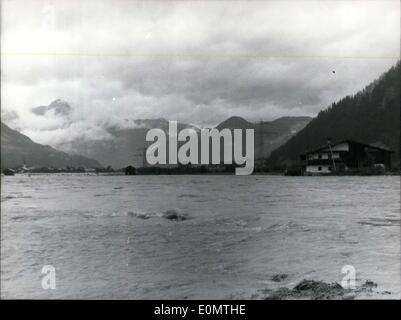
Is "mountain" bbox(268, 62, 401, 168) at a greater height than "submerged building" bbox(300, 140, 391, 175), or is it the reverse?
"mountain" bbox(268, 62, 401, 168)

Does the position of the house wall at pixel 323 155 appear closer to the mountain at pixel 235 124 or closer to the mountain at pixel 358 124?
the mountain at pixel 358 124

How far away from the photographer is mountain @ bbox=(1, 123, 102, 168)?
23.5 feet

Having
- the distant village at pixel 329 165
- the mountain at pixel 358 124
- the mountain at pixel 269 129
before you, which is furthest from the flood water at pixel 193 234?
the mountain at pixel 269 129

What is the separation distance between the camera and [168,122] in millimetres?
6453

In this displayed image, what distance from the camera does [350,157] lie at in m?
7.66

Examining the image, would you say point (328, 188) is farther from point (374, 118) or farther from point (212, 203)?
point (212, 203)

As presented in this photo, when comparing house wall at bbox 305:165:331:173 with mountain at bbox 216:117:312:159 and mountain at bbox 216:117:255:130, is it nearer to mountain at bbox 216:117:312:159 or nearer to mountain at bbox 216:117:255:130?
mountain at bbox 216:117:312:159

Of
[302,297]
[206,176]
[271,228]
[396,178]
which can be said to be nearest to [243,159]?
[206,176]

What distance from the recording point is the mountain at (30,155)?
7.15m

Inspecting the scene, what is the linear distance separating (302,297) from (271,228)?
2039 millimetres

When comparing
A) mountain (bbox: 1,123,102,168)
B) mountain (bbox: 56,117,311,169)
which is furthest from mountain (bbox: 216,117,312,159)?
mountain (bbox: 1,123,102,168)

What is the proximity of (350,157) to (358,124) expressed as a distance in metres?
0.91

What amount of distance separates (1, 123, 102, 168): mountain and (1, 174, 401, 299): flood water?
0.36 m

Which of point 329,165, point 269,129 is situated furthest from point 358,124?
point 269,129
